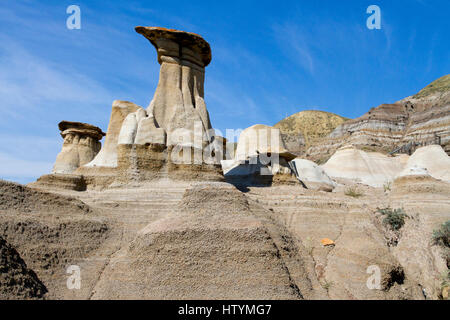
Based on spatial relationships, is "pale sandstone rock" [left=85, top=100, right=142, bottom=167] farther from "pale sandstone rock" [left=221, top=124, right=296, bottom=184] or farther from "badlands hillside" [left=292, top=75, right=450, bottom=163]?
"badlands hillside" [left=292, top=75, right=450, bottom=163]

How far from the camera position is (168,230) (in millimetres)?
11266

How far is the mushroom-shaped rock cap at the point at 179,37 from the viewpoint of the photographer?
2188cm

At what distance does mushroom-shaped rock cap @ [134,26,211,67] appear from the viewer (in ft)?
71.8

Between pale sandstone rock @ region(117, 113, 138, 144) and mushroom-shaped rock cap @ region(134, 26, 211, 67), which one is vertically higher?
mushroom-shaped rock cap @ region(134, 26, 211, 67)

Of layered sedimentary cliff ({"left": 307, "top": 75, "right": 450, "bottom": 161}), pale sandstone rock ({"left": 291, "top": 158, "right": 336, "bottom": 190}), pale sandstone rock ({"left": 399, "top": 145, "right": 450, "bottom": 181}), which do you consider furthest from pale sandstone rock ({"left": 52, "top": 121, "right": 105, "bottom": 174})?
layered sedimentary cliff ({"left": 307, "top": 75, "right": 450, "bottom": 161})

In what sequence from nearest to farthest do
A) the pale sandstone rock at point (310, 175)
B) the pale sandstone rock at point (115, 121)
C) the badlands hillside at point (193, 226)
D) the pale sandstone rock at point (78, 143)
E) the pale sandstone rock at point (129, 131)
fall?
the badlands hillside at point (193, 226)
the pale sandstone rock at point (129, 131)
the pale sandstone rock at point (115, 121)
the pale sandstone rock at point (310, 175)
the pale sandstone rock at point (78, 143)

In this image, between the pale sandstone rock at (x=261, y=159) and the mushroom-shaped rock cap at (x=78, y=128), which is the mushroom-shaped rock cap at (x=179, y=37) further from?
the mushroom-shaped rock cap at (x=78, y=128)

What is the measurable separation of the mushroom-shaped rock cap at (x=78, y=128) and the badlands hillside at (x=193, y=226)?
13357 mm

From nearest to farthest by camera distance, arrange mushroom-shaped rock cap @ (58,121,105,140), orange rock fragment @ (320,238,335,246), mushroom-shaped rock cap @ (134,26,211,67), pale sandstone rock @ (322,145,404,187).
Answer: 1. orange rock fragment @ (320,238,335,246)
2. mushroom-shaped rock cap @ (134,26,211,67)
3. mushroom-shaped rock cap @ (58,121,105,140)
4. pale sandstone rock @ (322,145,404,187)

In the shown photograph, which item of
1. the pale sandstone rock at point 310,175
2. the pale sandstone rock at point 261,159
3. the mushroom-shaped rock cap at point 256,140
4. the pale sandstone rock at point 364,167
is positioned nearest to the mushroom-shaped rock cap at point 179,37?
the pale sandstone rock at point 261,159

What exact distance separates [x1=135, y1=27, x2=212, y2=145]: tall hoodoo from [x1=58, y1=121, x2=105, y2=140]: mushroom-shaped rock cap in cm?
1591

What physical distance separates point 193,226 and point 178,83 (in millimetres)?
12818

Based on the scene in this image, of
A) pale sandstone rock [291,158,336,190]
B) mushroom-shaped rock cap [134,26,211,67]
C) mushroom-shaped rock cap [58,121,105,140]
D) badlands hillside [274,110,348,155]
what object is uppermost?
badlands hillside [274,110,348,155]
